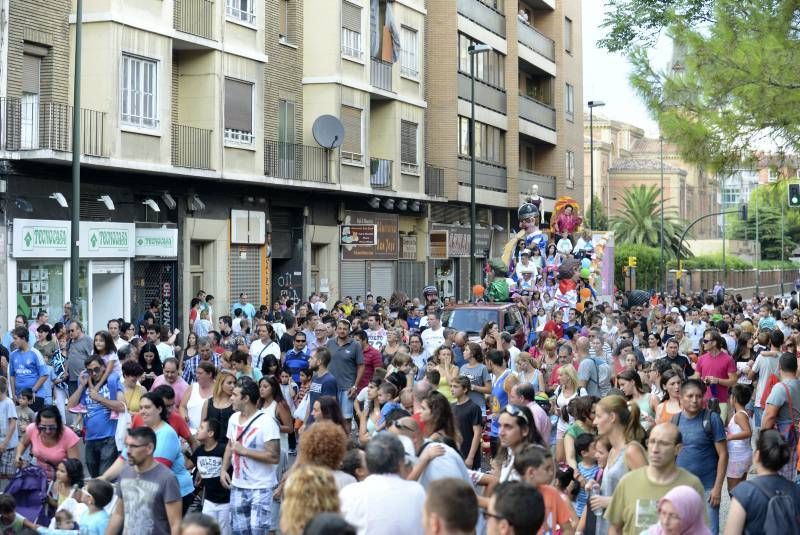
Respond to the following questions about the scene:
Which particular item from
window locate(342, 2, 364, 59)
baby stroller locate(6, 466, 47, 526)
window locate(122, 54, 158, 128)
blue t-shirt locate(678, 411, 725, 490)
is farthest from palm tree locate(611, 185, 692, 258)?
baby stroller locate(6, 466, 47, 526)

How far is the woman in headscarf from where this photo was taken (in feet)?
22.2

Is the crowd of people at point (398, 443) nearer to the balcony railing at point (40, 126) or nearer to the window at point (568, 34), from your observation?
the balcony railing at point (40, 126)

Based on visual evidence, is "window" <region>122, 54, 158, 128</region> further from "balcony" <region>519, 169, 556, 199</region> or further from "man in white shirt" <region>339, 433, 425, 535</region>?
"balcony" <region>519, 169, 556, 199</region>

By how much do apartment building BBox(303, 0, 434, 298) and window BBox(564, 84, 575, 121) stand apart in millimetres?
14200

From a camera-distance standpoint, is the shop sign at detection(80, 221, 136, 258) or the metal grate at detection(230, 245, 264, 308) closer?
the shop sign at detection(80, 221, 136, 258)

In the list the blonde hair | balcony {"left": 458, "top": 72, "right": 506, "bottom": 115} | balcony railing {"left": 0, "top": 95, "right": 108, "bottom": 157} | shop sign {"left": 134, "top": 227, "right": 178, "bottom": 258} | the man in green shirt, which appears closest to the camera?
the blonde hair

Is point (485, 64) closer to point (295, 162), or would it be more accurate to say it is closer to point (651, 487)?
point (295, 162)

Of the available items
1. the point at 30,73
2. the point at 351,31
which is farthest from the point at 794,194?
the point at 351,31

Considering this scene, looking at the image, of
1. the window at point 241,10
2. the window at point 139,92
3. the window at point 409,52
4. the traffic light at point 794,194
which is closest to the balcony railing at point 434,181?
the window at point 409,52

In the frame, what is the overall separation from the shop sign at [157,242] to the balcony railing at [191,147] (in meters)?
1.51

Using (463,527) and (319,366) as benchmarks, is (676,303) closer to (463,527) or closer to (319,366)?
(319,366)

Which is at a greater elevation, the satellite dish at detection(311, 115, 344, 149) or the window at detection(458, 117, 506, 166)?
the window at detection(458, 117, 506, 166)

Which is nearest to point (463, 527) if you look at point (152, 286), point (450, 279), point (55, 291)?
point (55, 291)

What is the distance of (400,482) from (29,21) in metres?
20.3
